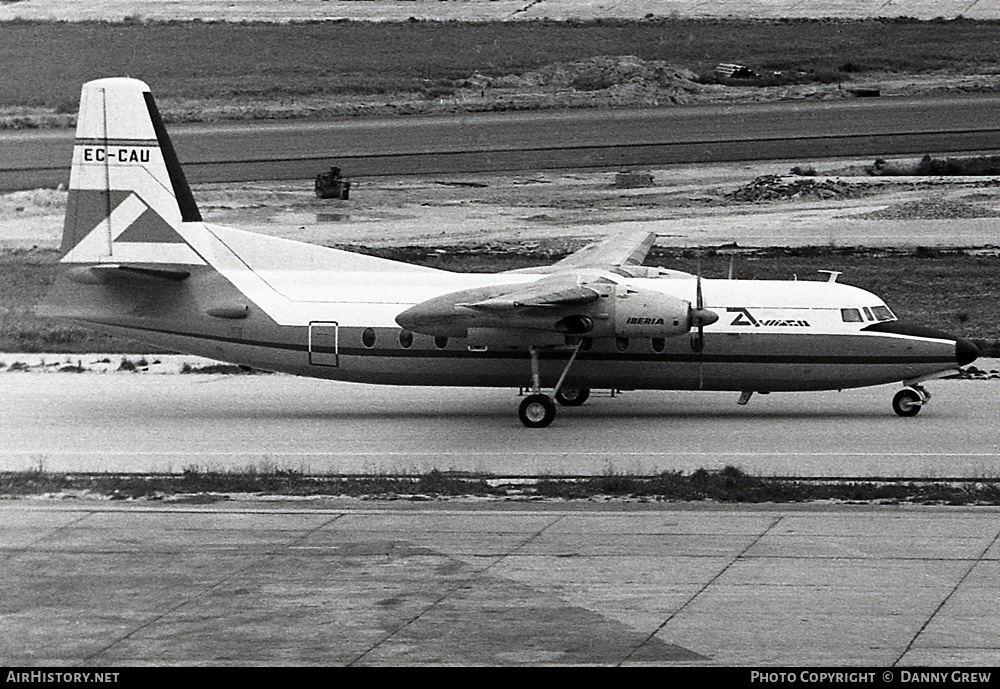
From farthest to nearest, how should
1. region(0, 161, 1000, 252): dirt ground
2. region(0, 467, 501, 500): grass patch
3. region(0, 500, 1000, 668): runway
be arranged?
region(0, 161, 1000, 252): dirt ground → region(0, 467, 501, 500): grass patch → region(0, 500, 1000, 668): runway

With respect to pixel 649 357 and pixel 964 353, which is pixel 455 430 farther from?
pixel 964 353

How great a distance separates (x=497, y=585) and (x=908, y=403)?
15092 mm

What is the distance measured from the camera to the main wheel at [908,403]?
31.4 meters

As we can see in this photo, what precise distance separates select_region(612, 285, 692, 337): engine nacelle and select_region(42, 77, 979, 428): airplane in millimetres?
493

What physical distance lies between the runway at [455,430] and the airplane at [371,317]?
91 cm

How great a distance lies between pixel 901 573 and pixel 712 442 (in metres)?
9.96

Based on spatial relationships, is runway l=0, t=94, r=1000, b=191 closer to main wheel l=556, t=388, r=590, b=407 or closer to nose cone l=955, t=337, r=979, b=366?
main wheel l=556, t=388, r=590, b=407

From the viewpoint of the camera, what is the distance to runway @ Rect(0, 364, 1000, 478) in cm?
2728

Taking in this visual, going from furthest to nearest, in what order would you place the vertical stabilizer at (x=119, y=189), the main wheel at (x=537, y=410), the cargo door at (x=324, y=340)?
1. the vertical stabilizer at (x=119, y=189)
2. the cargo door at (x=324, y=340)
3. the main wheel at (x=537, y=410)

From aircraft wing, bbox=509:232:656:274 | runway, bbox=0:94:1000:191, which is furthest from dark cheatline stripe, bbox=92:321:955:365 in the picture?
runway, bbox=0:94:1000:191

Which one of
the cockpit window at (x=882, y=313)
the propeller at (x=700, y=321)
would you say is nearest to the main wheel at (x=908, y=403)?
the cockpit window at (x=882, y=313)

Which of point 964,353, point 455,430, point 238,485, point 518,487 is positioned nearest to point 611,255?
point 455,430

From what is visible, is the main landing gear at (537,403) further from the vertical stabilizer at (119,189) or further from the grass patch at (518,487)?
the vertical stabilizer at (119,189)

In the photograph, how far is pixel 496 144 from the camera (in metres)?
66.9
